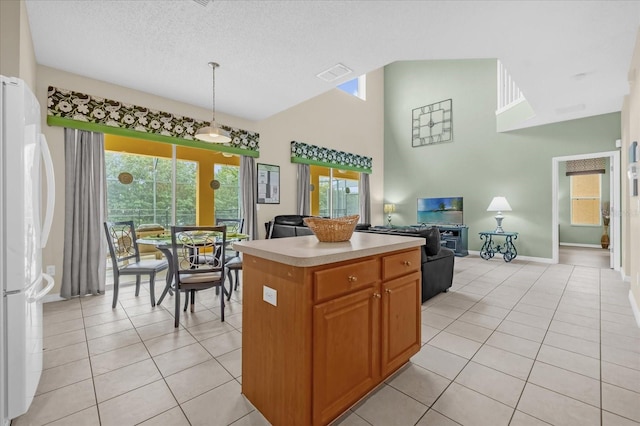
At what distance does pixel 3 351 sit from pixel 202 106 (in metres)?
4.11

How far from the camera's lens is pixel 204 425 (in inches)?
58.4

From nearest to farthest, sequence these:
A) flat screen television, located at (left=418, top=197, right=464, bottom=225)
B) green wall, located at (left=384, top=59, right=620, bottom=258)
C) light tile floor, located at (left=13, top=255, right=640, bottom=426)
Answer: light tile floor, located at (left=13, top=255, right=640, bottom=426), green wall, located at (left=384, top=59, right=620, bottom=258), flat screen television, located at (left=418, top=197, right=464, bottom=225)

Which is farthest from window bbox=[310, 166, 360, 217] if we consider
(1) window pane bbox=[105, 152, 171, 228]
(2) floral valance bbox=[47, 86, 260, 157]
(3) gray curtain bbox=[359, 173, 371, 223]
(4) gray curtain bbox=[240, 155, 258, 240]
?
(1) window pane bbox=[105, 152, 171, 228]

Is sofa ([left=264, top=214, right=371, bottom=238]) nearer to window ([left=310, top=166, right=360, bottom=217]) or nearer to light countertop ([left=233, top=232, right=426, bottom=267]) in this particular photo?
window ([left=310, top=166, right=360, bottom=217])

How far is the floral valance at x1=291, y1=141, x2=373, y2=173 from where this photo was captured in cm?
613

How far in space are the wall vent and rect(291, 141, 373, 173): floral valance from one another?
2488mm

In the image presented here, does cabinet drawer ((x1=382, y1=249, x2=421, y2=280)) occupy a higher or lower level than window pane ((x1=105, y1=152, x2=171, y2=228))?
lower

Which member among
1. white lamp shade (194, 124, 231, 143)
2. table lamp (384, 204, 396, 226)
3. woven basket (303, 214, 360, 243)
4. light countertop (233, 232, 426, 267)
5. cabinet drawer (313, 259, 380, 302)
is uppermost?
white lamp shade (194, 124, 231, 143)

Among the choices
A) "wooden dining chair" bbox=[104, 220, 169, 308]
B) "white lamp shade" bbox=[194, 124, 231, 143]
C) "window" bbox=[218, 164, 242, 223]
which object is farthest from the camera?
"window" bbox=[218, 164, 242, 223]

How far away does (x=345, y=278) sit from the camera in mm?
1437

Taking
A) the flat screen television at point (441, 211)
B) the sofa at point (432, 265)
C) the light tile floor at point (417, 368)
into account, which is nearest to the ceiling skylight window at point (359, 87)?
the flat screen television at point (441, 211)

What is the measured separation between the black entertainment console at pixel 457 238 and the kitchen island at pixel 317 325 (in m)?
5.28

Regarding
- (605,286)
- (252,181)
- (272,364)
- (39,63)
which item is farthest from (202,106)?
(605,286)

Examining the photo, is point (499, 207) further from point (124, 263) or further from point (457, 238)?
point (124, 263)
